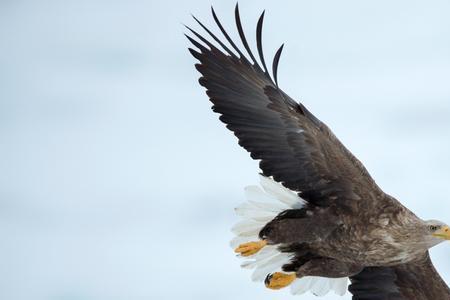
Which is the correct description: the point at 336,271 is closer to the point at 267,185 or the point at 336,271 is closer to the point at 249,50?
the point at 267,185

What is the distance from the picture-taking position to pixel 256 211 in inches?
352

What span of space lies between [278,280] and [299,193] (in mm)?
867

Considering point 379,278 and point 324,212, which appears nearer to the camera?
point 324,212

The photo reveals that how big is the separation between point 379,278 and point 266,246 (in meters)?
1.02

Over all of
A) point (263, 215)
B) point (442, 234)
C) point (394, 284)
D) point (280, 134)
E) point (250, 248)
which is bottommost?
point (394, 284)

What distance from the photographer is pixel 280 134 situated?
863cm

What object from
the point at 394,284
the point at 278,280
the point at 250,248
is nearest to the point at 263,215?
the point at 250,248

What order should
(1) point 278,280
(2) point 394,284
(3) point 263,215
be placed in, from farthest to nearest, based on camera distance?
(2) point 394,284 → (1) point 278,280 → (3) point 263,215

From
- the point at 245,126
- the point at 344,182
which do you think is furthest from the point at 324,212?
the point at 245,126

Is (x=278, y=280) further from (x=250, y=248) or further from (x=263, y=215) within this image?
(x=263, y=215)

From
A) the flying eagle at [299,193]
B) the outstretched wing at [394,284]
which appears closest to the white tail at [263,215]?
the flying eagle at [299,193]

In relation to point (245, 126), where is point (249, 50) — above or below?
above

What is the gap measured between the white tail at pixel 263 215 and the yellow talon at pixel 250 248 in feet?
0.14

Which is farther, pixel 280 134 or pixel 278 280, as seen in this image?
pixel 278 280
